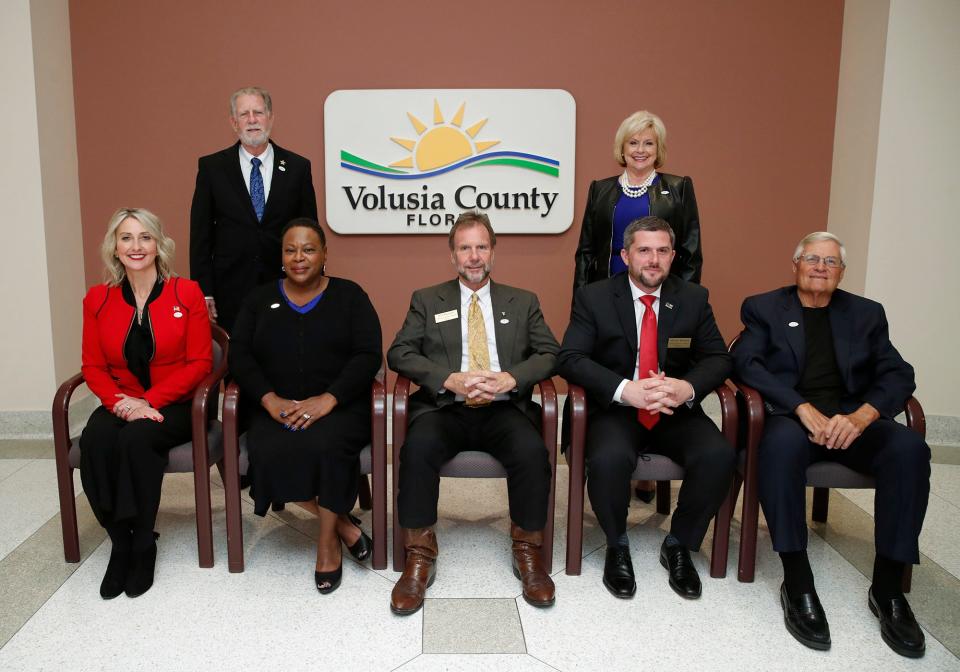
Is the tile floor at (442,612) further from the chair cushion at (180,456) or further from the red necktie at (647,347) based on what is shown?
the red necktie at (647,347)

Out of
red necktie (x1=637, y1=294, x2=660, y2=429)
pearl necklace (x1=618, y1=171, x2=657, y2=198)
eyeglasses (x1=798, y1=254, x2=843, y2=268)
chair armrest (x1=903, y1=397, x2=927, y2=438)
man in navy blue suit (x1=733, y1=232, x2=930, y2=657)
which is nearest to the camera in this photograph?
man in navy blue suit (x1=733, y1=232, x2=930, y2=657)

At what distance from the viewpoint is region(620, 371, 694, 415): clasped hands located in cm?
259

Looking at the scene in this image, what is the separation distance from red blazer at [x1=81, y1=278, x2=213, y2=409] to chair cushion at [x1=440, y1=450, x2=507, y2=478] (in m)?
1.08

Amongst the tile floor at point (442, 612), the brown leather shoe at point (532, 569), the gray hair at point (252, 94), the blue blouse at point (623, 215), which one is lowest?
the tile floor at point (442, 612)

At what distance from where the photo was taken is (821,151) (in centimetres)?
443

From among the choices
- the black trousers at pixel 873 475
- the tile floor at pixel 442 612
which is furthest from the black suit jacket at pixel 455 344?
the black trousers at pixel 873 475

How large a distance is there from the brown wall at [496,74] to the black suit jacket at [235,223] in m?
1.28

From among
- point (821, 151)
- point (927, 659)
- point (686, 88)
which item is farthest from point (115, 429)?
point (821, 151)

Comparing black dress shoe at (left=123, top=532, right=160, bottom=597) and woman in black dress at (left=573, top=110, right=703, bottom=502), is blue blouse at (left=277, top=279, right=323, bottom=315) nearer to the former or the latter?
black dress shoe at (left=123, top=532, right=160, bottom=597)

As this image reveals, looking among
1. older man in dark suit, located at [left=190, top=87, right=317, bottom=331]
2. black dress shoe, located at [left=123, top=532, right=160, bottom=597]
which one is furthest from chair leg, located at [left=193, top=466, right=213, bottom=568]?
older man in dark suit, located at [left=190, top=87, right=317, bottom=331]

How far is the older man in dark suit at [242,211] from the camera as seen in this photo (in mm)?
3203

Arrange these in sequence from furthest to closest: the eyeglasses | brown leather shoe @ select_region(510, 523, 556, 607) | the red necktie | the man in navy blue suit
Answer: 1. the red necktie
2. the eyeglasses
3. brown leather shoe @ select_region(510, 523, 556, 607)
4. the man in navy blue suit

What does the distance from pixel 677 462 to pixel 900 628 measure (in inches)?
33.7

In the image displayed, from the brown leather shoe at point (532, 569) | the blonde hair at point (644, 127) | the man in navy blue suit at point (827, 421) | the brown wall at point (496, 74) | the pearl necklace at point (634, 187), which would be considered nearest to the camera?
the man in navy blue suit at point (827, 421)
